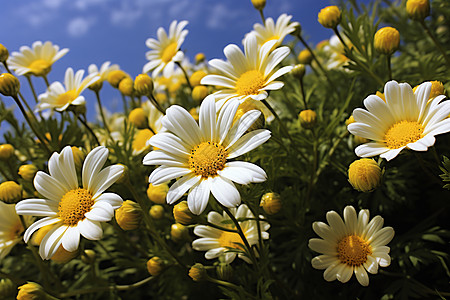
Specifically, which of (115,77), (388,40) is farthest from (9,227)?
(388,40)

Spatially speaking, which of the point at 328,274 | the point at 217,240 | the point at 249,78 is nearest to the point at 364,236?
the point at 328,274

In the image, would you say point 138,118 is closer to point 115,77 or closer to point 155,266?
point 115,77

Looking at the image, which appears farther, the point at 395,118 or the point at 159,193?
the point at 159,193

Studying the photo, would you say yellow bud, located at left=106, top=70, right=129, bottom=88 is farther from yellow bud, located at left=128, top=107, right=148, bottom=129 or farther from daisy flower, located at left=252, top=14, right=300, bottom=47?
daisy flower, located at left=252, top=14, right=300, bottom=47

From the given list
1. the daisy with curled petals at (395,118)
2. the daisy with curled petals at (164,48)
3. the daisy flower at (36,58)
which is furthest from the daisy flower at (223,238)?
the daisy flower at (36,58)

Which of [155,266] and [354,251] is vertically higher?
[155,266]

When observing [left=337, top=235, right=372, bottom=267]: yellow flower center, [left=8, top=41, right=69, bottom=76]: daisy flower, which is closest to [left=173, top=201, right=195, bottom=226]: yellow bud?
[left=337, top=235, right=372, bottom=267]: yellow flower center

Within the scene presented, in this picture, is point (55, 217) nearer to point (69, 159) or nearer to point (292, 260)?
point (69, 159)

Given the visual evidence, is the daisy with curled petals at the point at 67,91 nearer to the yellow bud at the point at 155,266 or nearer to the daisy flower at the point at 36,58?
the daisy flower at the point at 36,58
